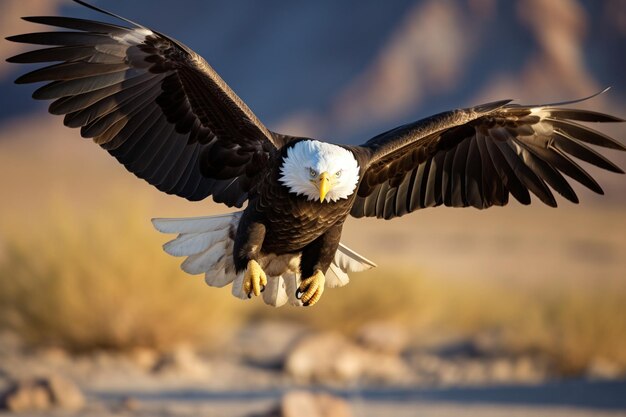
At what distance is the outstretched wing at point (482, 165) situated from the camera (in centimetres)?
807

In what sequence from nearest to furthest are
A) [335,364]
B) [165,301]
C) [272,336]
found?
[335,364] → [165,301] → [272,336]

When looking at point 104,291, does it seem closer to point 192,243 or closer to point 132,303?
point 132,303

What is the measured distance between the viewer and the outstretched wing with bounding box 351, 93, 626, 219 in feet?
26.5

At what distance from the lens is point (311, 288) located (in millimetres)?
7414

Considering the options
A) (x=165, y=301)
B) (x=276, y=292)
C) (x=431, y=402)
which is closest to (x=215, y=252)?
(x=276, y=292)

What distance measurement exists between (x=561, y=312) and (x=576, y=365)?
96 cm

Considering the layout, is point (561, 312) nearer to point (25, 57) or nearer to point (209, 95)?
point (209, 95)

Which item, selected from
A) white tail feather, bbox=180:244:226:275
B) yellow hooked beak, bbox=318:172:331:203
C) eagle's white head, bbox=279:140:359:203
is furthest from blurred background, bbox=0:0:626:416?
yellow hooked beak, bbox=318:172:331:203

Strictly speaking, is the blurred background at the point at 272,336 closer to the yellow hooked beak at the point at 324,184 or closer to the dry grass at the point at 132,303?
the dry grass at the point at 132,303

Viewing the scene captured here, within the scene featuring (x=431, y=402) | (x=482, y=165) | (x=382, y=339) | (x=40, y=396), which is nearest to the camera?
(x=482, y=165)

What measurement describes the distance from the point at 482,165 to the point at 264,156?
1781 mm

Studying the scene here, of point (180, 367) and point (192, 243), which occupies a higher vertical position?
point (192, 243)

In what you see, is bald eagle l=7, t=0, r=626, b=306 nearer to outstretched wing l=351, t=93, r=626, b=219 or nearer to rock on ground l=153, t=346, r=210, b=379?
outstretched wing l=351, t=93, r=626, b=219

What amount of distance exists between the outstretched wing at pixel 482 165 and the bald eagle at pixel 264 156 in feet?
0.03
